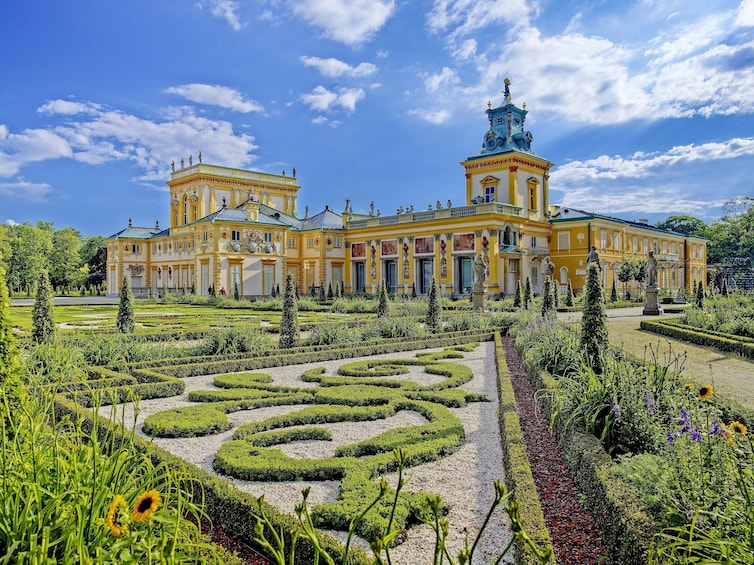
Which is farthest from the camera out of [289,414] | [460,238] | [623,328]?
[460,238]

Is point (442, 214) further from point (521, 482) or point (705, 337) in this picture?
point (521, 482)

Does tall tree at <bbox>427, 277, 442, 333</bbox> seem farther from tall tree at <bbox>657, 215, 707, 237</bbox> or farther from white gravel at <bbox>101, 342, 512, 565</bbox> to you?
tall tree at <bbox>657, 215, 707, 237</bbox>

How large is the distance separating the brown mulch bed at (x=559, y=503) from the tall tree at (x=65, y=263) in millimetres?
62075

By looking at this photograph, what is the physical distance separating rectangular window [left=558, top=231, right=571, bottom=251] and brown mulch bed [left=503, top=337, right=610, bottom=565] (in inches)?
1438

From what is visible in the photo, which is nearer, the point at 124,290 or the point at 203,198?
the point at 124,290

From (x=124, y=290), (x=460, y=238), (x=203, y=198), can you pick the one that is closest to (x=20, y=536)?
(x=124, y=290)

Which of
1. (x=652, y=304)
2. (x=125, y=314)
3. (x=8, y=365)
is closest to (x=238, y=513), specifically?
(x=8, y=365)

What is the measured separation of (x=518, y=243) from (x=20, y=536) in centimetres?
3737

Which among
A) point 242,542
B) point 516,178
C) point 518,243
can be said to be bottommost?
point 242,542

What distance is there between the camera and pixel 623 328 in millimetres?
16016

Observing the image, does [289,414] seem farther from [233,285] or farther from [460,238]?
[233,285]

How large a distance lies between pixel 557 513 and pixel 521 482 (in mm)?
313

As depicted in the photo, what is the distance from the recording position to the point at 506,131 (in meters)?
41.4

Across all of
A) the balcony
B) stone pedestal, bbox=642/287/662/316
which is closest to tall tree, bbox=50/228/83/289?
the balcony
